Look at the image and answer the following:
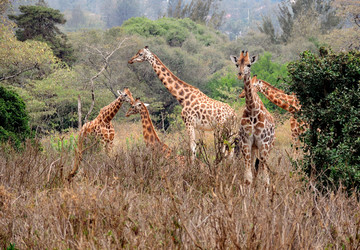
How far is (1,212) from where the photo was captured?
4.02 meters

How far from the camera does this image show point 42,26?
26.1m

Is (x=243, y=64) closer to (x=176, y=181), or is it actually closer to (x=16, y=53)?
(x=176, y=181)

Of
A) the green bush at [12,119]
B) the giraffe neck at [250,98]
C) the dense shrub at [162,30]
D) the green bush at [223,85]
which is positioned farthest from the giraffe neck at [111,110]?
the dense shrub at [162,30]

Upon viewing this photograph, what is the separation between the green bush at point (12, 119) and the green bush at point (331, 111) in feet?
15.9

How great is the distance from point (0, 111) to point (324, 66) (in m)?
5.36

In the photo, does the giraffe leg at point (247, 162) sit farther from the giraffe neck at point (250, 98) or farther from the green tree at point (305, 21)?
the green tree at point (305, 21)

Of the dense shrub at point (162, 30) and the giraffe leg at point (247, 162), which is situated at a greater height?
the dense shrub at point (162, 30)

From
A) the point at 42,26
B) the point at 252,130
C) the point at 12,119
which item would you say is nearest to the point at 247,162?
the point at 252,130

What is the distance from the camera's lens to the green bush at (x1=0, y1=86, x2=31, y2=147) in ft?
24.8

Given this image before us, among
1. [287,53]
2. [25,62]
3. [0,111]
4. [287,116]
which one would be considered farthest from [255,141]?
[287,53]

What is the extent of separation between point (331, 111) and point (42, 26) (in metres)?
24.0

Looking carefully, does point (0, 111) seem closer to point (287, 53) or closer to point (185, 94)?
point (185, 94)

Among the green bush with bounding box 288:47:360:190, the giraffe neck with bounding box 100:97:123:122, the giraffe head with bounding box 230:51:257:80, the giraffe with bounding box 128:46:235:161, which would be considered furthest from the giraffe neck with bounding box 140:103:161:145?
the green bush with bounding box 288:47:360:190

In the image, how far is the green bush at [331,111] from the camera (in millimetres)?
4770
